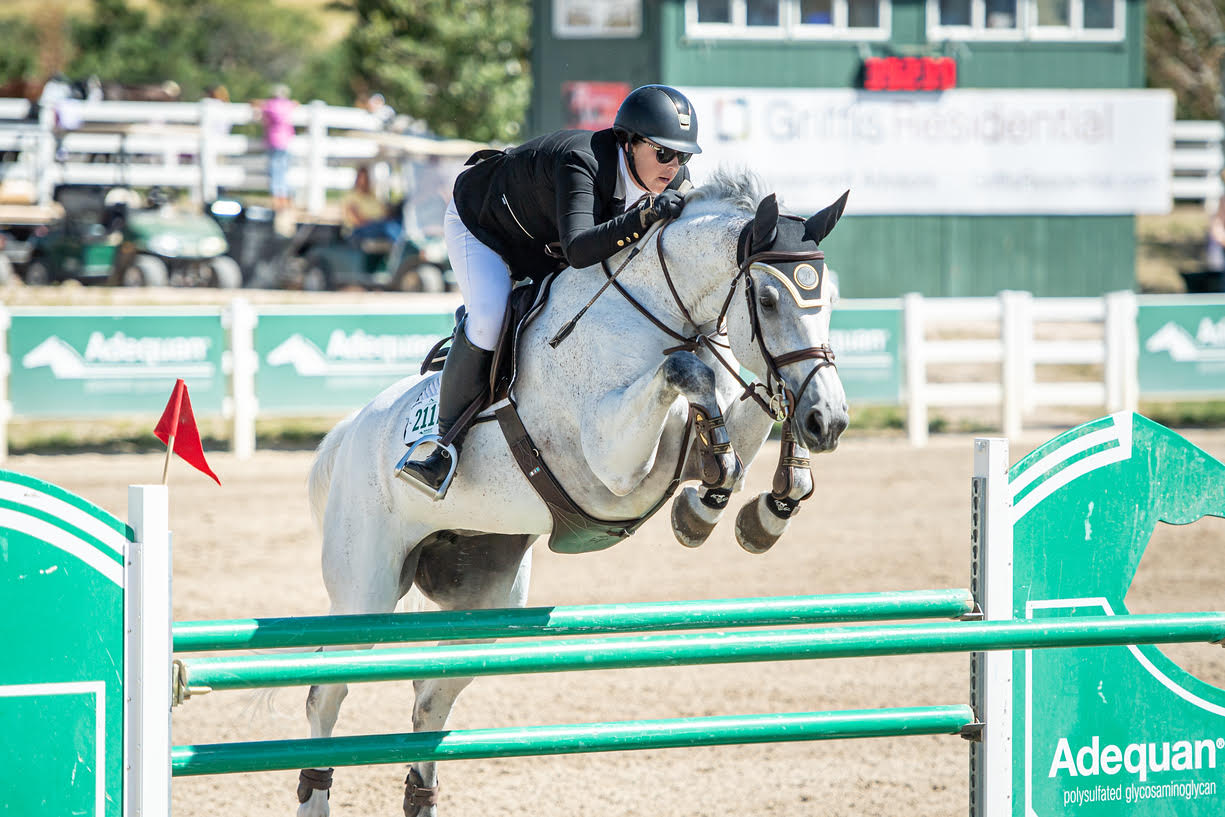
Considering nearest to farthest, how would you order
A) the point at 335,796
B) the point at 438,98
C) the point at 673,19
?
the point at 335,796
the point at 673,19
the point at 438,98

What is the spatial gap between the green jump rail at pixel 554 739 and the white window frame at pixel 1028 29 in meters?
17.8

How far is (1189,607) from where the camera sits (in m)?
7.30

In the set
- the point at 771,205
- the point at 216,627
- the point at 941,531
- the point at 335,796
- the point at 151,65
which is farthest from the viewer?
the point at 151,65

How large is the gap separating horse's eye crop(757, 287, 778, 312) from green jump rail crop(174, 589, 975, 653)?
2.32 ft

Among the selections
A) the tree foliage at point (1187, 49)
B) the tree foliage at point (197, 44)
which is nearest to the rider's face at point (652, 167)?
the tree foliage at point (1187, 49)

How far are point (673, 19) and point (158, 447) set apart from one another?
10117 mm

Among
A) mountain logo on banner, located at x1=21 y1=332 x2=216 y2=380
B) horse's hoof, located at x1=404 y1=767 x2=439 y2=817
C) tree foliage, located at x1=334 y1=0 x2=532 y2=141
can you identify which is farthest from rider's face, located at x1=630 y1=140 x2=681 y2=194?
tree foliage, located at x1=334 y1=0 x2=532 y2=141

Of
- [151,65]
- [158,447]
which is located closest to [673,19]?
[158,447]

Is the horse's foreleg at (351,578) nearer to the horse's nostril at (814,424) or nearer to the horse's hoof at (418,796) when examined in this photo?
the horse's hoof at (418,796)

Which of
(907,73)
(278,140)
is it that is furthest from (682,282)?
(907,73)

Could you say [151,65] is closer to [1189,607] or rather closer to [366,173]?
[366,173]

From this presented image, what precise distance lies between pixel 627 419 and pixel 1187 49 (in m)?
31.6

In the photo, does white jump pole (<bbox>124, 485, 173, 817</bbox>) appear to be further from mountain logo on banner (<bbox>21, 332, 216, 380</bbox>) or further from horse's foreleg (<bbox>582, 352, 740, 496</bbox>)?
mountain logo on banner (<bbox>21, 332, 216, 380</bbox>)

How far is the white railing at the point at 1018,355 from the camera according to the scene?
1303cm
